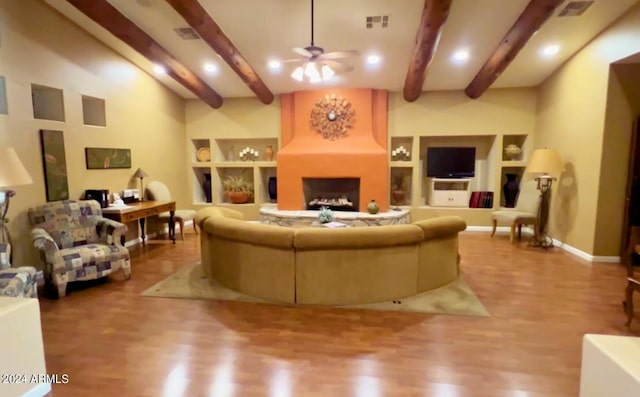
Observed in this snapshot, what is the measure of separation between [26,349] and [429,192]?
6.81 meters

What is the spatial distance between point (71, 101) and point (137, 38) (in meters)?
1.19

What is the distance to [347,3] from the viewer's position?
4207 millimetres

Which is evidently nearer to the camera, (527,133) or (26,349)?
(26,349)

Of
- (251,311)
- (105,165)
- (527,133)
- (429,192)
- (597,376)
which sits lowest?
(251,311)

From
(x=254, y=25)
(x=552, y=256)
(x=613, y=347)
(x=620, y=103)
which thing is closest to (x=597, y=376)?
(x=613, y=347)

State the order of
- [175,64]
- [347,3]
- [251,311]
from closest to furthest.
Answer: [251,311] → [347,3] → [175,64]

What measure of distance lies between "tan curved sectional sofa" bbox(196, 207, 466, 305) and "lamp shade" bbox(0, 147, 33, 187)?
1762 millimetres

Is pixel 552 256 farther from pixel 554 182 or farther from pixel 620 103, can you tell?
pixel 620 103

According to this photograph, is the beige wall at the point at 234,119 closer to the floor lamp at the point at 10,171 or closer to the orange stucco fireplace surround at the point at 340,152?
the orange stucco fireplace surround at the point at 340,152

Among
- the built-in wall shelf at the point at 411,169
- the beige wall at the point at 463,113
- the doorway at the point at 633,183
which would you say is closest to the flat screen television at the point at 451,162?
the built-in wall shelf at the point at 411,169

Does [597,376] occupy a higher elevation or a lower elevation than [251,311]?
higher

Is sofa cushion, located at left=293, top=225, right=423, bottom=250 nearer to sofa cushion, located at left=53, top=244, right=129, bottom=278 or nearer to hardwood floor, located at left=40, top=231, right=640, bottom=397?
hardwood floor, located at left=40, top=231, right=640, bottom=397

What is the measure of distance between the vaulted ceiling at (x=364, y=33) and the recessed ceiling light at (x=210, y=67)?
17 mm

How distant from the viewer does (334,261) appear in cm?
338
